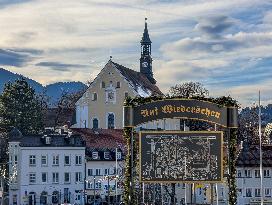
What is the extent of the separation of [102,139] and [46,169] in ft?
45.9

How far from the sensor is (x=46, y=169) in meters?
84.2

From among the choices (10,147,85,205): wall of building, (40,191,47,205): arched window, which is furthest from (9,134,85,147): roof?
(40,191,47,205): arched window

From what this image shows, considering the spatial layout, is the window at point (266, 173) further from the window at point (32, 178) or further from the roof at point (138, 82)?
the roof at point (138, 82)

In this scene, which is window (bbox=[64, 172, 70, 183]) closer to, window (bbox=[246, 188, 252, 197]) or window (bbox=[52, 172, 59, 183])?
window (bbox=[52, 172, 59, 183])

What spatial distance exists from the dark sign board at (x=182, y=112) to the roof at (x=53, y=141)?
138 ft

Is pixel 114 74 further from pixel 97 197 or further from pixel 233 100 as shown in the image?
pixel 233 100

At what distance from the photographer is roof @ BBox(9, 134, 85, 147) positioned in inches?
3282

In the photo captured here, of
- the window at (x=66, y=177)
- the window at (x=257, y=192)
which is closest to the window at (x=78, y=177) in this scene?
the window at (x=66, y=177)

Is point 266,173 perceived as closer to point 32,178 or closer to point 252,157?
point 252,157

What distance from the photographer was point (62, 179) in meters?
85.1

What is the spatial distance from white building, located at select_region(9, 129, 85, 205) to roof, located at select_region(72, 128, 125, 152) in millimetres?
6631

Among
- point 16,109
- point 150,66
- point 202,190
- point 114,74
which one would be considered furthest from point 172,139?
point 150,66

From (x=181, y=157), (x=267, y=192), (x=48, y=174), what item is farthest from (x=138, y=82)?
(x=181, y=157)

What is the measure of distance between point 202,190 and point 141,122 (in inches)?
1722
